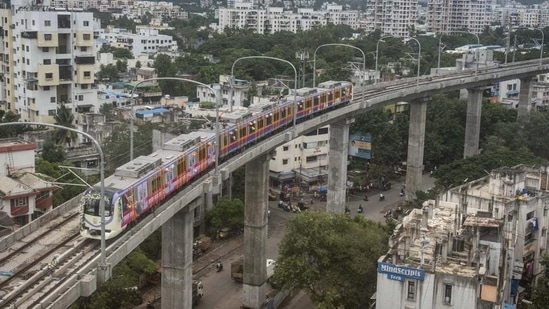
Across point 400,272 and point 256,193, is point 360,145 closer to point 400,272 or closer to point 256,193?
point 256,193

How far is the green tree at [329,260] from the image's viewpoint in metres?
34.1

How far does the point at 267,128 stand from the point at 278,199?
1658 centimetres

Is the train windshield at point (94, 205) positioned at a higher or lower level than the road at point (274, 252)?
higher

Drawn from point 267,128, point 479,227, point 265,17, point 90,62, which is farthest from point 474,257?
point 265,17

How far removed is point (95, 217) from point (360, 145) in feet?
147

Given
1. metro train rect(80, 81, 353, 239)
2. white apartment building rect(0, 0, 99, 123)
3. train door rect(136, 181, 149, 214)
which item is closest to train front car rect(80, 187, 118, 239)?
metro train rect(80, 81, 353, 239)

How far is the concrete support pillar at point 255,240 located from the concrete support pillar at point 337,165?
13.2m

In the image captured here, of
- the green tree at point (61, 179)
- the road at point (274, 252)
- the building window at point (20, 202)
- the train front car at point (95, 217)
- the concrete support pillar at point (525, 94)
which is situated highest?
the train front car at point (95, 217)

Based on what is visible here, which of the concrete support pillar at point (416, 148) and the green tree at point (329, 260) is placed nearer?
the green tree at point (329, 260)

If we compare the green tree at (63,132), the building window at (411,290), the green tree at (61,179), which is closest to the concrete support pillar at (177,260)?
the building window at (411,290)

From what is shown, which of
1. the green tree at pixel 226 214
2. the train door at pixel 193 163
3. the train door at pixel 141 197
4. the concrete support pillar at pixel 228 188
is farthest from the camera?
the concrete support pillar at pixel 228 188

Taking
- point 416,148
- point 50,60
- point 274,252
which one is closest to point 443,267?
point 274,252

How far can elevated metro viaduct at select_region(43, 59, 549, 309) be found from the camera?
2623cm

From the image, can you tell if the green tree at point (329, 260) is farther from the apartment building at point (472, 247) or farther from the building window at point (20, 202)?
the building window at point (20, 202)
